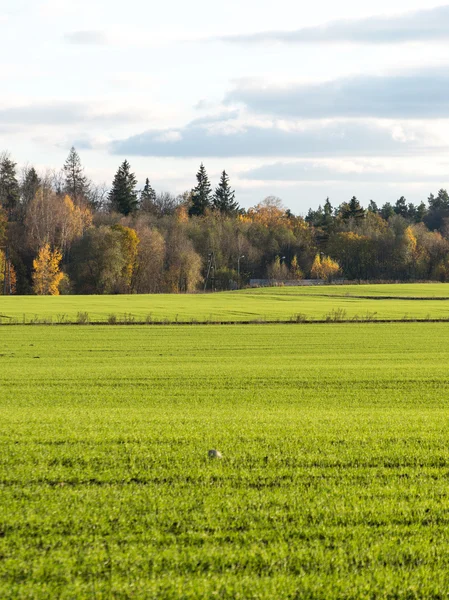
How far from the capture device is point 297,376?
24.8 meters

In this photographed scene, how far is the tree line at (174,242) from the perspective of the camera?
121 meters

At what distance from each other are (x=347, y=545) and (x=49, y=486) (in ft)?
11.4

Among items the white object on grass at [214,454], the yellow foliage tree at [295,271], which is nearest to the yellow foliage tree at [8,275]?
the yellow foliage tree at [295,271]

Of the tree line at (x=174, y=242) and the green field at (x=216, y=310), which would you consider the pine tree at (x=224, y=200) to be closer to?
the tree line at (x=174, y=242)

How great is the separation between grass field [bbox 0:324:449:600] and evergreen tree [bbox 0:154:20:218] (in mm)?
123882

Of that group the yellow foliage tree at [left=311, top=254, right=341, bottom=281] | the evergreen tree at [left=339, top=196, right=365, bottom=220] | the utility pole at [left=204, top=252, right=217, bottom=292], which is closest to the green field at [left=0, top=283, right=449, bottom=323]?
the utility pole at [left=204, top=252, right=217, bottom=292]

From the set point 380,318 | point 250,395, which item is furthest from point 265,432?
point 380,318

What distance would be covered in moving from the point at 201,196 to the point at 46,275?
56.5 m

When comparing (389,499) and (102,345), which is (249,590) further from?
(102,345)

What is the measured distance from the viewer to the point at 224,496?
8469 mm

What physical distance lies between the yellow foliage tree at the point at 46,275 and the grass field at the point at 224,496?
100m

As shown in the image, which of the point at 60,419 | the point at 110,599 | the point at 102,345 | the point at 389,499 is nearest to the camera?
the point at 110,599

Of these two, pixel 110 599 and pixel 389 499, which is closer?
pixel 110 599

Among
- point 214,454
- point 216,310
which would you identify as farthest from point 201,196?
point 214,454
